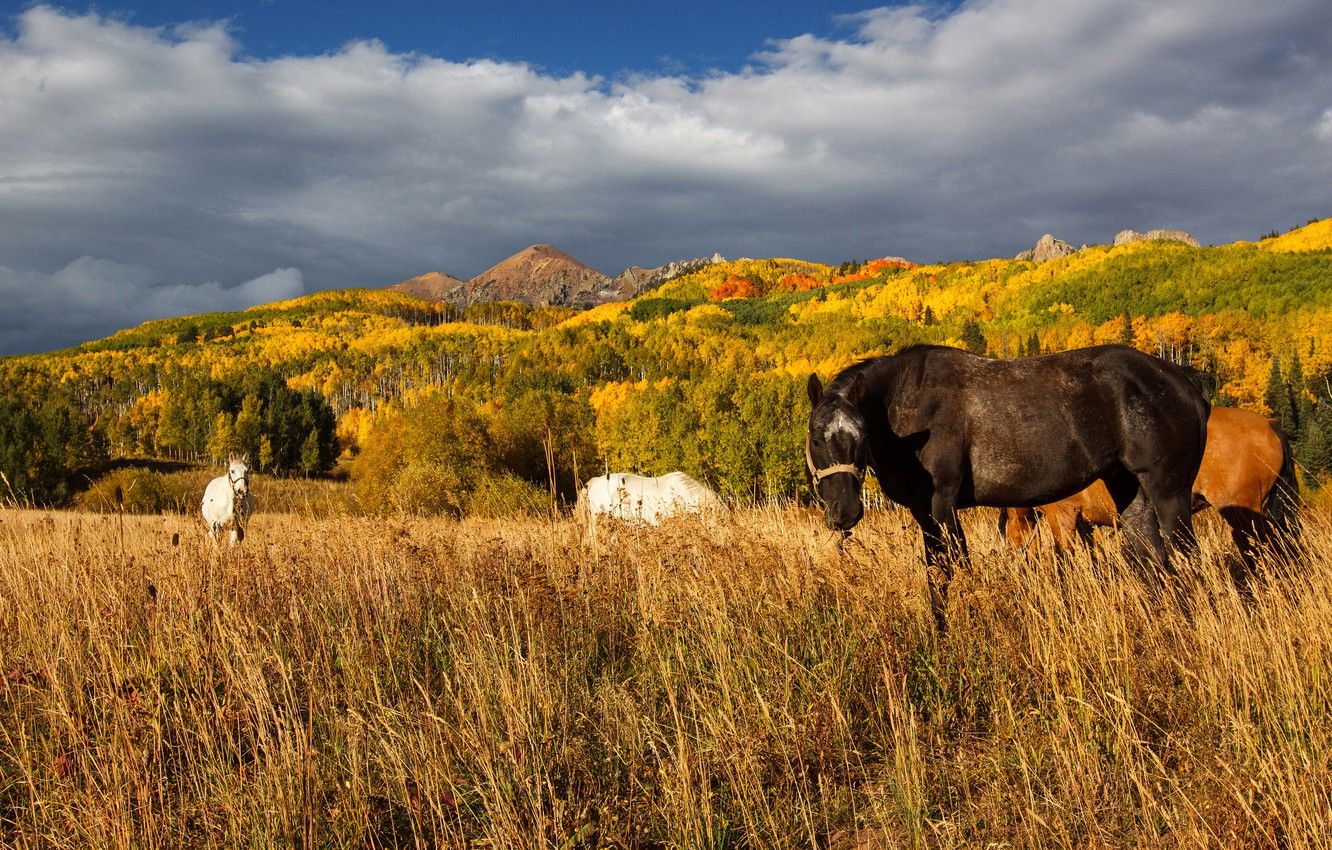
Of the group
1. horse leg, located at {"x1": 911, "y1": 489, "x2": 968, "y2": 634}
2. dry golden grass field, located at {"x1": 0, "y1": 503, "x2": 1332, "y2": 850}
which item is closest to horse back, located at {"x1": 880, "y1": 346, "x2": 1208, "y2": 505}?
horse leg, located at {"x1": 911, "y1": 489, "x2": 968, "y2": 634}

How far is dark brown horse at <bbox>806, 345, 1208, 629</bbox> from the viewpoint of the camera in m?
5.23

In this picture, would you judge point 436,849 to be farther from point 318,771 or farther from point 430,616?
point 430,616

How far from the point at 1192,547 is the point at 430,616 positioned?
553 cm

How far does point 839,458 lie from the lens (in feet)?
16.1

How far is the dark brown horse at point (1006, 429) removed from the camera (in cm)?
523

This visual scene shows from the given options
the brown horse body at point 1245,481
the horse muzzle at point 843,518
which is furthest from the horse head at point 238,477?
the brown horse body at point 1245,481

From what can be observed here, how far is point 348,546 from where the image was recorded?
7.64 meters

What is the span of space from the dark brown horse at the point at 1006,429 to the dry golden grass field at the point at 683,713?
0.54 metres

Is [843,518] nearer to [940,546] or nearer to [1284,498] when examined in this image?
[940,546]

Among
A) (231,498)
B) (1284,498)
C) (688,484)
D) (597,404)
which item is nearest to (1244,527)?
(1284,498)

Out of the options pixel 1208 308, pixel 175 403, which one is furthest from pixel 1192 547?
pixel 1208 308

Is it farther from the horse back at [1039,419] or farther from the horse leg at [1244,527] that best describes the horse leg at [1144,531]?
the horse leg at [1244,527]

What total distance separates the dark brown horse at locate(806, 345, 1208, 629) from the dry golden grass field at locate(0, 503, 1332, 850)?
1.76 feet

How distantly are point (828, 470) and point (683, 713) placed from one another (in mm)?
1699
